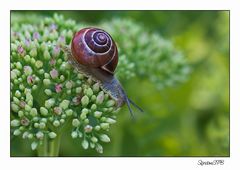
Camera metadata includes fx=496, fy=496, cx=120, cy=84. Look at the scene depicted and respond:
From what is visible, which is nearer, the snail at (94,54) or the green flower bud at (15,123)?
the green flower bud at (15,123)

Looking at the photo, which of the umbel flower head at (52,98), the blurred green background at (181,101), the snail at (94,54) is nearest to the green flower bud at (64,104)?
the umbel flower head at (52,98)

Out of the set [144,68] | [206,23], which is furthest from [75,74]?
[206,23]

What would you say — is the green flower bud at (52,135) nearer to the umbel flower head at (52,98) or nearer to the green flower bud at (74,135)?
the umbel flower head at (52,98)

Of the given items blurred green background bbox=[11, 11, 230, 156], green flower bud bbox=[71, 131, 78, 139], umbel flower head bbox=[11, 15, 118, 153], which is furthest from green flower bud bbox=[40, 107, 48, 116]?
blurred green background bbox=[11, 11, 230, 156]

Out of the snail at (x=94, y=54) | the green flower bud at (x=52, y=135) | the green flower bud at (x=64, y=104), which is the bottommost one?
the green flower bud at (x=52, y=135)

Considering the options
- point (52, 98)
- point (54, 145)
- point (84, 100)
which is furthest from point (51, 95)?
point (54, 145)

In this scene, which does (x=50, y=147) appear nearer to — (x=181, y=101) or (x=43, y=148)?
(x=43, y=148)
